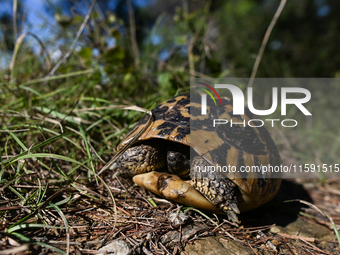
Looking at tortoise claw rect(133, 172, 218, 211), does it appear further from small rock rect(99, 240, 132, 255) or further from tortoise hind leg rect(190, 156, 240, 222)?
small rock rect(99, 240, 132, 255)

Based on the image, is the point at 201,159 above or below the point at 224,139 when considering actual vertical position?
below

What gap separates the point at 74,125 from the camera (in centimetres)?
194

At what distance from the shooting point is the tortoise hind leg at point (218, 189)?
1.33 m

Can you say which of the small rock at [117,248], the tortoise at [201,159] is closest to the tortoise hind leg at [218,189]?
the tortoise at [201,159]

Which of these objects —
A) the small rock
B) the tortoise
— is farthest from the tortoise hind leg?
the small rock

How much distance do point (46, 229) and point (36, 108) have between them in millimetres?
1268

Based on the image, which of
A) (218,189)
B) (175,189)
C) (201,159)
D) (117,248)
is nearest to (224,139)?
(201,159)

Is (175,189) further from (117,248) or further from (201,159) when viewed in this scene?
(117,248)

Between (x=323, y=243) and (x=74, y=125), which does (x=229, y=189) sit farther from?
(x=74, y=125)

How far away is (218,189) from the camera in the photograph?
4.39ft

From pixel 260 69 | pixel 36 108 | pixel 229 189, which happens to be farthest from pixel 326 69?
pixel 36 108

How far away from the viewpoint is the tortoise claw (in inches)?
50.9

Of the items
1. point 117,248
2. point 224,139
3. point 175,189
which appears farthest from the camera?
point 224,139

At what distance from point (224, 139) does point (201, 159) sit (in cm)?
22
